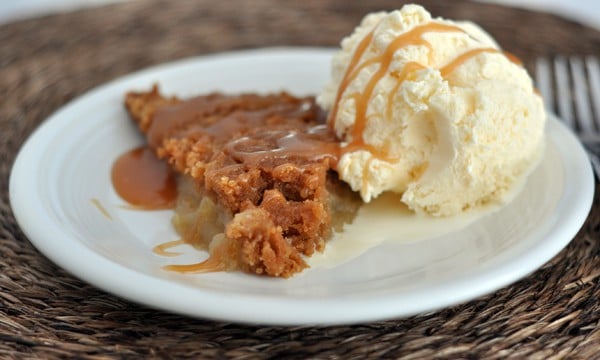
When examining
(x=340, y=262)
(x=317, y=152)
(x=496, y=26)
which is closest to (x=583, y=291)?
(x=340, y=262)

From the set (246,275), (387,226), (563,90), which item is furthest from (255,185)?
(563,90)

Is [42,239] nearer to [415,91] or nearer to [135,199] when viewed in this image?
[135,199]

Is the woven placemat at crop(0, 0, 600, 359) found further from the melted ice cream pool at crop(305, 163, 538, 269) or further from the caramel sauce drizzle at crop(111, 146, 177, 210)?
the caramel sauce drizzle at crop(111, 146, 177, 210)

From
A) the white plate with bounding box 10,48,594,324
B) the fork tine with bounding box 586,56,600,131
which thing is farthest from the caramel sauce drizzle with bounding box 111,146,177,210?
A: the fork tine with bounding box 586,56,600,131

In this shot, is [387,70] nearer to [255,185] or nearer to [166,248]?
[255,185]

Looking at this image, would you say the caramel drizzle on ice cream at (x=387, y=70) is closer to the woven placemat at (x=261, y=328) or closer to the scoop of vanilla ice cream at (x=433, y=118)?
the scoop of vanilla ice cream at (x=433, y=118)

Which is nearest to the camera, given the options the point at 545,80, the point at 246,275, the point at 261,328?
the point at 261,328

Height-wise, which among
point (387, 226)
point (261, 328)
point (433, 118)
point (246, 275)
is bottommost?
point (261, 328)
